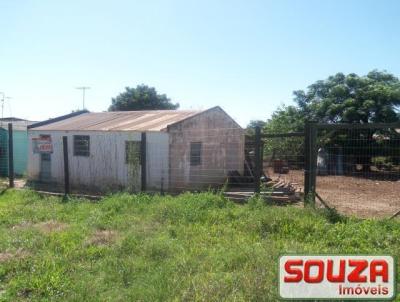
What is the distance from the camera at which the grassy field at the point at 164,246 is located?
16.5 feet

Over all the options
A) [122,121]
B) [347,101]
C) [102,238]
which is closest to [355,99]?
[347,101]

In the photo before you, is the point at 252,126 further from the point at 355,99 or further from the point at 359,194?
the point at 359,194

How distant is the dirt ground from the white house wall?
5352mm

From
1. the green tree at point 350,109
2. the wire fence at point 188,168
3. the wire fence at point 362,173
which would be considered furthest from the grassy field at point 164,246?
the green tree at point 350,109

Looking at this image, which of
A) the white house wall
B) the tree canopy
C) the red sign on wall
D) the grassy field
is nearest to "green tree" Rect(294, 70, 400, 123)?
the tree canopy

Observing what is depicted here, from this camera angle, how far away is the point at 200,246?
21.5ft

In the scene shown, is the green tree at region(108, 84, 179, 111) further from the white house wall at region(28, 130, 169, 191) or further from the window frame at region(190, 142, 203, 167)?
the window frame at region(190, 142, 203, 167)

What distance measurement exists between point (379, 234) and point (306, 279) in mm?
3316

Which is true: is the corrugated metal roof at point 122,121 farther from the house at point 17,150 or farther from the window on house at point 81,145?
the house at point 17,150

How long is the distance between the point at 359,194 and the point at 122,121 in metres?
8.92

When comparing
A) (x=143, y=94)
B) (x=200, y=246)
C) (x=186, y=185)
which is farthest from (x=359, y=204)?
(x=143, y=94)

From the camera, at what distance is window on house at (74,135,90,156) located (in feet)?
55.1

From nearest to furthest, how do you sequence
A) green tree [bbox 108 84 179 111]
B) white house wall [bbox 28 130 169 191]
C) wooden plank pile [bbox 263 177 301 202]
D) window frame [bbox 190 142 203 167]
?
wooden plank pile [bbox 263 177 301 202] < white house wall [bbox 28 130 169 191] < window frame [bbox 190 142 203 167] < green tree [bbox 108 84 179 111]

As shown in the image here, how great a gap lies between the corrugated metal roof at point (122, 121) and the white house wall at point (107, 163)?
0.75 ft
